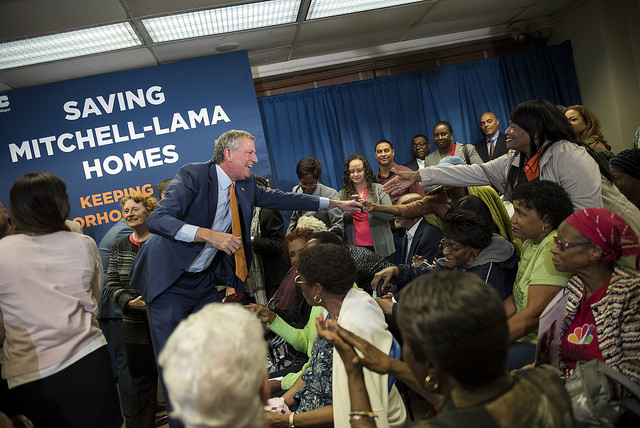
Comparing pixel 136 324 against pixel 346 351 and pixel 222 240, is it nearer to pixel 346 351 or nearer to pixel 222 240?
pixel 222 240

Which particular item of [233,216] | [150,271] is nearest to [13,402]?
[150,271]

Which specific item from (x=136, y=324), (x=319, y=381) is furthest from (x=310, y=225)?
(x=319, y=381)

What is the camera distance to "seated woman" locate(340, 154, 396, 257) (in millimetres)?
4262

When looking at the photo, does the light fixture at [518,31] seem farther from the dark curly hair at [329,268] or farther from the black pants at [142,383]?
the black pants at [142,383]

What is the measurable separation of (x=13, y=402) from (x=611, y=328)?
2271 millimetres

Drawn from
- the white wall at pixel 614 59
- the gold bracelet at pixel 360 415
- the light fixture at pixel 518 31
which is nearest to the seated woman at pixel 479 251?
the gold bracelet at pixel 360 415

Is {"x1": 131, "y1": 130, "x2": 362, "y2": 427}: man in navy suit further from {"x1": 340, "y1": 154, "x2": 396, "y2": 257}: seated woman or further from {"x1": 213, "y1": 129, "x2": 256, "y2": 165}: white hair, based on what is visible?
{"x1": 340, "y1": 154, "x2": 396, "y2": 257}: seated woman

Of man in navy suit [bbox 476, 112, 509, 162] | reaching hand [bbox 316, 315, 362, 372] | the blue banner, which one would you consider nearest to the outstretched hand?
reaching hand [bbox 316, 315, 362, 372]

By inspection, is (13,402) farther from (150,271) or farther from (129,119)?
(129,119)

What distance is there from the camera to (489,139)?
6195mm

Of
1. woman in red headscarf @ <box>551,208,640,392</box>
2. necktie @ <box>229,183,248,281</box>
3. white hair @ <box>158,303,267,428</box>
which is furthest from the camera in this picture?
necktie @ <box>229,183,248,281</box>

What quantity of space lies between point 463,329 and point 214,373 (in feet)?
1.75

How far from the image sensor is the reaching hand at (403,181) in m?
3.22

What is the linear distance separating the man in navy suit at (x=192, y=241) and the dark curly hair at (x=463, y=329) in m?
1.66
